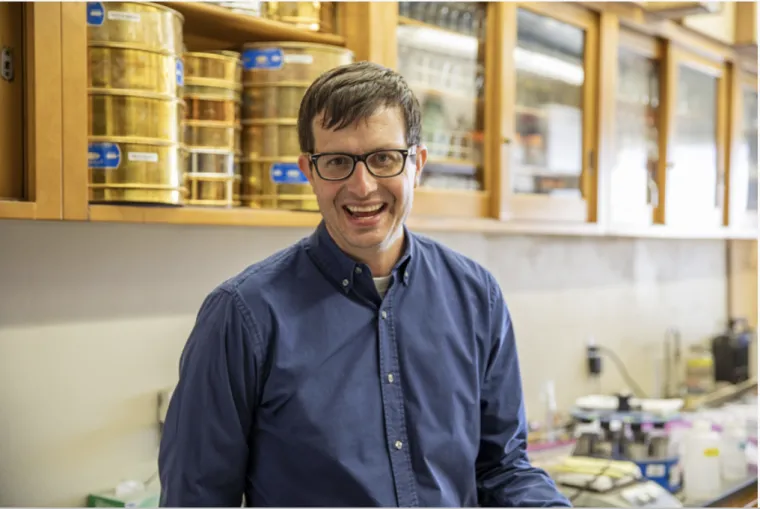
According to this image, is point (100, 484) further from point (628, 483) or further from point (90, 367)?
point (628, 483)

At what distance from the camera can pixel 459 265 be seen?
158cm

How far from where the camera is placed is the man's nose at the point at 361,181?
1314mm

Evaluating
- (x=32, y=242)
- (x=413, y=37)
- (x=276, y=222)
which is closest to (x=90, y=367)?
(x=32, y=242)

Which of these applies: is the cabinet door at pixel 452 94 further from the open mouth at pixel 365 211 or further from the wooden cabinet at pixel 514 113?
the open mouth at pixel 365 211

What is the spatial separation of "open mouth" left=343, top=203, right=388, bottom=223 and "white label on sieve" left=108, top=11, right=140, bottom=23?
24.4 inches

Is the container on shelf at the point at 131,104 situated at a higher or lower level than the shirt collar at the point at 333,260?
higher

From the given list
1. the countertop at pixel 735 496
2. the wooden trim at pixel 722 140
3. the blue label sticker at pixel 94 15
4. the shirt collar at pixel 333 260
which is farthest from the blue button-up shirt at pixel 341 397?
the wooden trim at pixel 722 140

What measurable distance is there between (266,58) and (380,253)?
0.69 metres

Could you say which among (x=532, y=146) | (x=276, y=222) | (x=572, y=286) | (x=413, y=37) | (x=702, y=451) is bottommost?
(x=702, y=451)

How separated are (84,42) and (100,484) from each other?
97 centimetres

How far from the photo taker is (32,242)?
186 centimetres

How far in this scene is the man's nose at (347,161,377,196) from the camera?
4.31 feet

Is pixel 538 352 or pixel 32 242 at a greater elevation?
pixel 32 242

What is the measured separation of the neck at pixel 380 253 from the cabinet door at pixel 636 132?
171 cm
